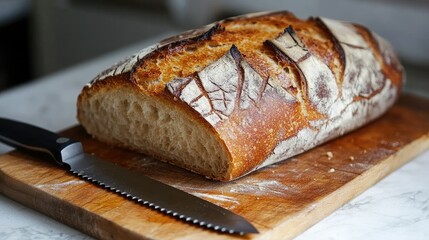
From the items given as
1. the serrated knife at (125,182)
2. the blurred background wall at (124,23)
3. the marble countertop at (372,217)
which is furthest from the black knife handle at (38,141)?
the blurred background wall at (124,23)

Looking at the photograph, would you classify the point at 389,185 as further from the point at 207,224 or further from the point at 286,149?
the point at 207,224

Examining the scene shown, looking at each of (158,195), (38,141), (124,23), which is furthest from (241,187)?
(124,23)

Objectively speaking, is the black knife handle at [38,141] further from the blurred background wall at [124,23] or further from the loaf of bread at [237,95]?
the blurred background wall at [124,23]

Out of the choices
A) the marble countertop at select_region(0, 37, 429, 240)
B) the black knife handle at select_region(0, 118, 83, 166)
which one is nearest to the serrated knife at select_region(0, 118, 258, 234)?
the black knife handle at select_region(0, 118, 83, 166)

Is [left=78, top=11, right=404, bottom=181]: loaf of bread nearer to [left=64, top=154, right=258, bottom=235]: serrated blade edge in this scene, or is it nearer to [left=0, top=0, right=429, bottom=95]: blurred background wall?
[left=64, top=154, right=258, bottom=235]: serrated blade edge

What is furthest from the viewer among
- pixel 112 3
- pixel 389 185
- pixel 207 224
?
pixel 112 3

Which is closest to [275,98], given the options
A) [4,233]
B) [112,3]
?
[4,233]
